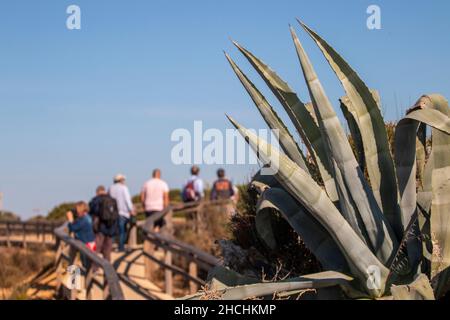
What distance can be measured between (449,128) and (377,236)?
2.64ft

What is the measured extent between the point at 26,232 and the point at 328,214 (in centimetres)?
1704

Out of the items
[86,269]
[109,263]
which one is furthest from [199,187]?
[109,263]

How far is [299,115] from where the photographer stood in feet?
13.6

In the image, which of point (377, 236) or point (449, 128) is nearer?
point (449, 128)

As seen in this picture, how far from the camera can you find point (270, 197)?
13.9ft

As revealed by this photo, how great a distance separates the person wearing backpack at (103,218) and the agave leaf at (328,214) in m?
9.06

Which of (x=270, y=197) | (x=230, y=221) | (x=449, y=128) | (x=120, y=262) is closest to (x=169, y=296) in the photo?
(x=120, y=262)

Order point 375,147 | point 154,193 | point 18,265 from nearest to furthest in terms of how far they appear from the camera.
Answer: point 375,147
point 154,193
point 18,265

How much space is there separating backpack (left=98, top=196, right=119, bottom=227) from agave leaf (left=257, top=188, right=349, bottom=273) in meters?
8.50

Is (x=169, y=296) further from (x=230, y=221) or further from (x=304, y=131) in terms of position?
(x=304, y=131)

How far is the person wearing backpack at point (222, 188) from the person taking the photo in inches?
633

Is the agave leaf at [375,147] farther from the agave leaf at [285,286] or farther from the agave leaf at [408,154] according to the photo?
the agave leaf at [285,286]

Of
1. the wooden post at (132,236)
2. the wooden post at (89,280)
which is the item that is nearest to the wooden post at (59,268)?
the wooden post at (132,236)

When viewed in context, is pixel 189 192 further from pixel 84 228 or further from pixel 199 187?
pixel 84 228
